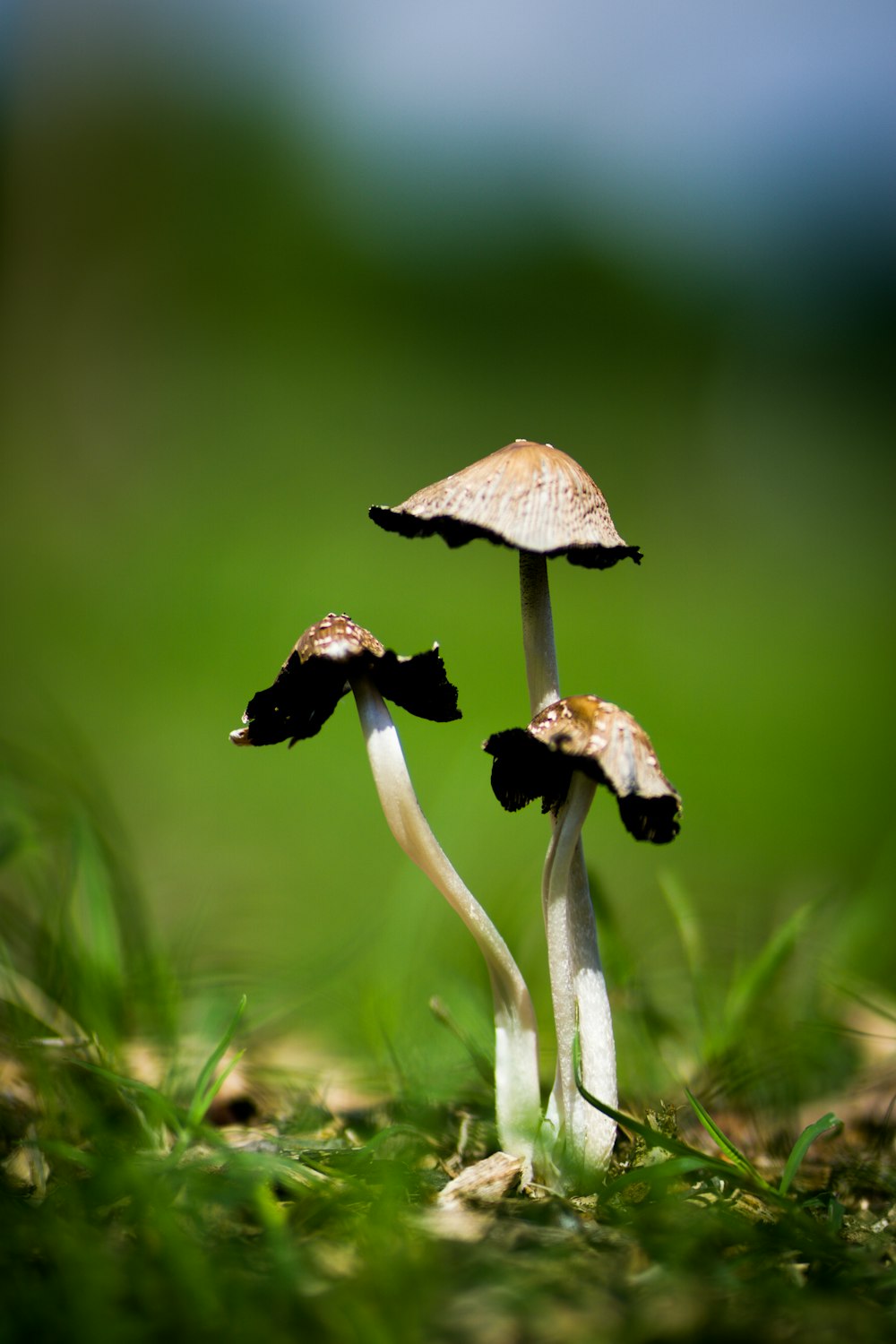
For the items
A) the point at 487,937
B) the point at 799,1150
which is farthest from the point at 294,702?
the point at 799,1150

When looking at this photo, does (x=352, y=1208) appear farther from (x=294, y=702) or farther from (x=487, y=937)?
(x=294, y=702)

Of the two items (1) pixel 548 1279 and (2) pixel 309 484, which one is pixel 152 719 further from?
(1) pixel 548 1279

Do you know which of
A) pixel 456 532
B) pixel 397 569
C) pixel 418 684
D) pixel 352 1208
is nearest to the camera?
pixel 352 1208

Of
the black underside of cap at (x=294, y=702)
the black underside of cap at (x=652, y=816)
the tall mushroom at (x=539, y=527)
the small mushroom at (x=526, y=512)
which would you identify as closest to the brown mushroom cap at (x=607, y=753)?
the black underside of cap at (x=652, y=816)

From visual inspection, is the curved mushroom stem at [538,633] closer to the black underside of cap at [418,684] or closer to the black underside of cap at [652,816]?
the black underside of cap at [418,684]

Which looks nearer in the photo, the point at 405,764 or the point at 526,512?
the point at 526,512

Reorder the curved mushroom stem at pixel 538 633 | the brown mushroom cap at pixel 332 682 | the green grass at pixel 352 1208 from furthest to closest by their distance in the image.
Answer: the curved mushroom stem at pixel 538 633, the brown mushroom cap at pixel 332 682, the green grass at pixel 352 1208

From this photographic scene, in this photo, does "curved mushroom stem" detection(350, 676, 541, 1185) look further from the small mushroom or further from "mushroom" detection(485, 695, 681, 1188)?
the small mushroom
